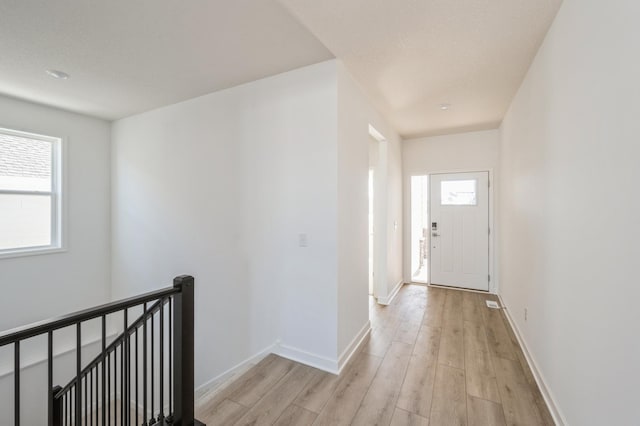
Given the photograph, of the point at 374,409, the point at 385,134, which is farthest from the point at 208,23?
the point at 374,409

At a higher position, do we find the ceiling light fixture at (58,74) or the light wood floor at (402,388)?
the ceiling light fixture at (58,74)

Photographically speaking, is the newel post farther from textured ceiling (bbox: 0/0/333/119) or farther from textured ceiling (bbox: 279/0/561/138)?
textured ceiling (bbox: 279/0/561/138)

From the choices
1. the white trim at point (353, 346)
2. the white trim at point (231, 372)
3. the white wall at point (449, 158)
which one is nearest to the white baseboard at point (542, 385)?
the white trim at point (353, 346)

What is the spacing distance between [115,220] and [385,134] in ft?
13.9

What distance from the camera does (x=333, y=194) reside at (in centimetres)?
240

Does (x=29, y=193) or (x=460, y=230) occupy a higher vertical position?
(x=29, y=193)

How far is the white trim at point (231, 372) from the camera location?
2.62 metres

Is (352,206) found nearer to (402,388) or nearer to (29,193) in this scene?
(402,388)

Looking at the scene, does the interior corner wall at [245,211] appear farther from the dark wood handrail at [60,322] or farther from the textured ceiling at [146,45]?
the dark wood handrail at [60,322]

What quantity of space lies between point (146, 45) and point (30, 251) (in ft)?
10.7

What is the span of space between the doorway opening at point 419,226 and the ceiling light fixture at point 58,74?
16.2ft

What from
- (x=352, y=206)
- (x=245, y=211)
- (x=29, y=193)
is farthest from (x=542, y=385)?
(x=29, y=193)

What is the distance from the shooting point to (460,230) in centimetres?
475

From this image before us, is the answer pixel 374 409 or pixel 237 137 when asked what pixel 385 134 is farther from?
pixel 374 409
